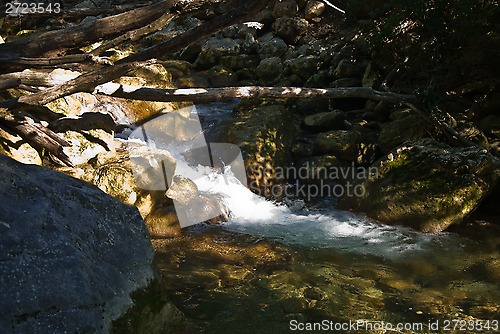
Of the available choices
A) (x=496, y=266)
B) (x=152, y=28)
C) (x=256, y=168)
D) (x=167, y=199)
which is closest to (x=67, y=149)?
(x=167, y=199)

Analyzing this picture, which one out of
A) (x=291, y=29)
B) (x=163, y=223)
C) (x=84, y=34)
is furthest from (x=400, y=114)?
(x=291, y=29)

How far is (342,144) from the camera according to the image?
8625mm

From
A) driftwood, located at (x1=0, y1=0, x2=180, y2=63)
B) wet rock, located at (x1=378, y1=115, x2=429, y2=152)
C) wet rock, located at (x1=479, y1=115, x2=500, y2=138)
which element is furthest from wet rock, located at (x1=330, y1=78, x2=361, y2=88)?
driftwood, located at (x1=0, y1=0, x2=180, y2=63)

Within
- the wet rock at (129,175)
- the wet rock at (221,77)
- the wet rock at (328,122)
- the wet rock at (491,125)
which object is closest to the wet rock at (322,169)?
the wet rock at (328,122)

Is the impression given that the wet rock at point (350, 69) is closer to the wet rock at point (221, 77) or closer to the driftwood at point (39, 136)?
the wet rock at point (221, 77)

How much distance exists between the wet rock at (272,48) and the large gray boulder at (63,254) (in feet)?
39.4

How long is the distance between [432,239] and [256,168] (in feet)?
12.1

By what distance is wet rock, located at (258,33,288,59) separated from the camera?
574 inches

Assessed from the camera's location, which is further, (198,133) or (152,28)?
(198,133)

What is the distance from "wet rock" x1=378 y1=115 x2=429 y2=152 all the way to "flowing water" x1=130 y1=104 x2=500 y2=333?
2305 millimetres

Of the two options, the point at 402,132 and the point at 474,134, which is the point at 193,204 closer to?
the point at 402,132

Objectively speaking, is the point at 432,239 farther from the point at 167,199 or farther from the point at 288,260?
the point at 167,199

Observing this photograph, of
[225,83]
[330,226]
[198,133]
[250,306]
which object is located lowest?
[330,226]

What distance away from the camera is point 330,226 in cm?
680
